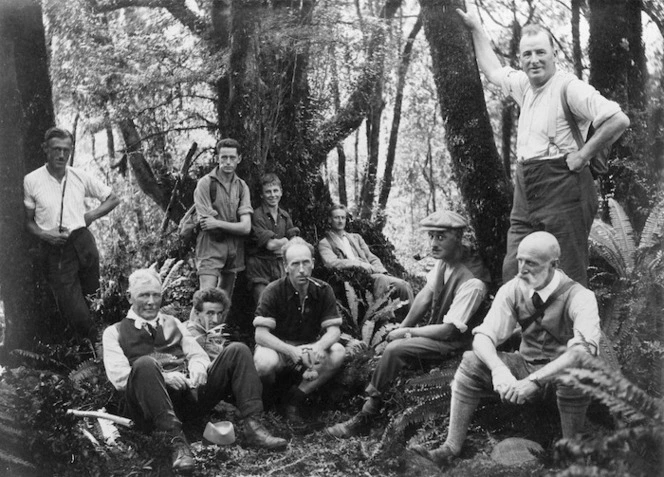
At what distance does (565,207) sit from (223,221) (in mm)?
4072

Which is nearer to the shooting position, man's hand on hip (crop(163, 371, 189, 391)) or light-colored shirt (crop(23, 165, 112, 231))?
man's hand on hip (crop(163, 371, 189, 391))

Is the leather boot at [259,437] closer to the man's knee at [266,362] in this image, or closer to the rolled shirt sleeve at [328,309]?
the man's knee at [266,362]

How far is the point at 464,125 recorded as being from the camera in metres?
7.77

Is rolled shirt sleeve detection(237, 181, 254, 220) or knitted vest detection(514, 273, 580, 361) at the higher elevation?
rolled shirt sleeve detection(237, 181, 254, 220)

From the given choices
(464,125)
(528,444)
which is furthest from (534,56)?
(528,444)

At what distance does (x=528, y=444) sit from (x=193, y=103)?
9170 mm

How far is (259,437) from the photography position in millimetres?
5926

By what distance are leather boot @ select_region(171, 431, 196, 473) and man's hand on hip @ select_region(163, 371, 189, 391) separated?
53 cm

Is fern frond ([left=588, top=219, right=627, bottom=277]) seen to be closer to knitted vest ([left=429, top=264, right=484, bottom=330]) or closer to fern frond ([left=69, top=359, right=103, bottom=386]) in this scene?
knitted vest ([left=429, top=264, right=484, bottom=330])

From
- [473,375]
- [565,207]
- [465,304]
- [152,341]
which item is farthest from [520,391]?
[152,341]

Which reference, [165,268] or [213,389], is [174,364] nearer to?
[213,389]

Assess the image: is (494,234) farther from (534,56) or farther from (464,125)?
(534,56)

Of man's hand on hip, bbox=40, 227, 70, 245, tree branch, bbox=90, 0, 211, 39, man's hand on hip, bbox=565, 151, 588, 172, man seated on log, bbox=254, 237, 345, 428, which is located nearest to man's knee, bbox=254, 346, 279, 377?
man seated on log, bbox=254, 237, 345, 428

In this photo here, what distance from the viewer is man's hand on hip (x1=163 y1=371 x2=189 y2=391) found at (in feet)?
19.2
